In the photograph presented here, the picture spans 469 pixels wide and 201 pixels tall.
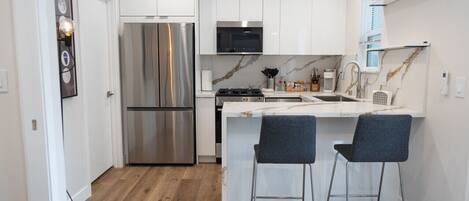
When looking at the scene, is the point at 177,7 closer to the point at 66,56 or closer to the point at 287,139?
the point at 66,56

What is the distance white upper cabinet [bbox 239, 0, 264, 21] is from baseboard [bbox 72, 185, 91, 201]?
8.73ft

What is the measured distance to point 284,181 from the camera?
261 cm

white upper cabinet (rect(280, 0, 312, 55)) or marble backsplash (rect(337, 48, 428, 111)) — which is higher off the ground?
white upper cabinet (rect(280, 0, 312, 55))

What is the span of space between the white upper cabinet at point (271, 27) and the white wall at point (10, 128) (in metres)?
3.11

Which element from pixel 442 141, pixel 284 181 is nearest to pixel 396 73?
pixel 442 141

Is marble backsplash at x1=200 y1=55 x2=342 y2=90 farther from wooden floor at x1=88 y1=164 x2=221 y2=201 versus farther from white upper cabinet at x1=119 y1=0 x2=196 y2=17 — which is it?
wooden floor at x1=88 y1=164 x2=221 y2=201

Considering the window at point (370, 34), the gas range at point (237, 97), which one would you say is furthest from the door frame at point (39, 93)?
the window at point (370, 34)

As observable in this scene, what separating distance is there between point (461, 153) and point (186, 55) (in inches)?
112

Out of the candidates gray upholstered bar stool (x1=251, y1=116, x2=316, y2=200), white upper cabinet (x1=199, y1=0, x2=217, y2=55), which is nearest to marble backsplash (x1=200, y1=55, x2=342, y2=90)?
white upper cabinet (x1=199, y1=0, x2=217, y2=55)

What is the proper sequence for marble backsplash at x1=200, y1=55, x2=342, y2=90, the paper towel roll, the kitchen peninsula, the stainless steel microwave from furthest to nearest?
marble backsplash at x1=200, y1=55, x2=342, y2=90
the paper towel roll
the stainless steel microwave
the kitchen peninsula

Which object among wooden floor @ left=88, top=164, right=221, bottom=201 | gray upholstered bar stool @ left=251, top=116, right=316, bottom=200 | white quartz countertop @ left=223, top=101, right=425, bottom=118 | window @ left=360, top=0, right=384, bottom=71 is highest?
window @ left=360, top=0, right=384, bottom=71

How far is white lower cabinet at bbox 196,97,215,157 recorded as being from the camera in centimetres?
405

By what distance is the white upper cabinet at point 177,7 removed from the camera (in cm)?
396

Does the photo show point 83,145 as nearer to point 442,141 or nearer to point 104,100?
point 104,100
